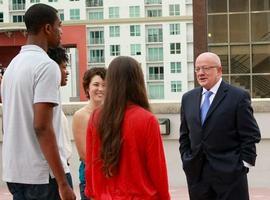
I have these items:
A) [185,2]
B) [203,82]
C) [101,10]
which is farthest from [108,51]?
[203,82]

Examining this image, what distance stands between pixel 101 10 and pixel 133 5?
5162 millimetres

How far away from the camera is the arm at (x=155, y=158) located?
3555 mm

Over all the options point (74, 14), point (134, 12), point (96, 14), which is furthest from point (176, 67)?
point (74, 14)

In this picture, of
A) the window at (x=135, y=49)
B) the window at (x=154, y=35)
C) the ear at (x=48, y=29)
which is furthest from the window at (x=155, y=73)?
the ear at (x=48, y=29)

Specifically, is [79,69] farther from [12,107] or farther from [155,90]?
[12,107]

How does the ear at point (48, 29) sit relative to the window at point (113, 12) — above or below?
below

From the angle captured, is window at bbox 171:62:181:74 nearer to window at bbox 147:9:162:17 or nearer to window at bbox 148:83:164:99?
window at bbox 148:83:164:99

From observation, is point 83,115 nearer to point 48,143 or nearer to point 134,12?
point 48,143

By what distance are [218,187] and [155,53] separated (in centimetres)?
9738

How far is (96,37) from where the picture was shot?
9994 centimetres

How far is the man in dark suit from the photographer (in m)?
5.14

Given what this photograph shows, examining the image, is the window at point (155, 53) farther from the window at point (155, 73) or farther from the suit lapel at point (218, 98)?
the suit lapel at point (218, 98)

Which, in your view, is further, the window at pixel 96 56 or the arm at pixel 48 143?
the window at pixel 96 56

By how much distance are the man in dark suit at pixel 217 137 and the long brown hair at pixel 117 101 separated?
1.63m
